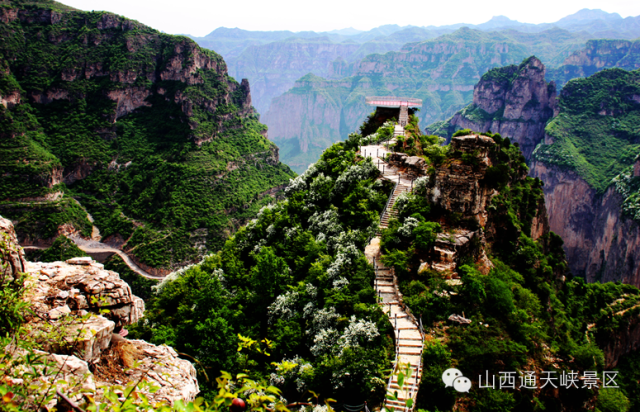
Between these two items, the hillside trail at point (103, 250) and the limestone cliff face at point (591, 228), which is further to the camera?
the limestone cliff face at point (591, 228)

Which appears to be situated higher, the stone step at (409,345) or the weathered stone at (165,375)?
the weathered stone at (165,375)

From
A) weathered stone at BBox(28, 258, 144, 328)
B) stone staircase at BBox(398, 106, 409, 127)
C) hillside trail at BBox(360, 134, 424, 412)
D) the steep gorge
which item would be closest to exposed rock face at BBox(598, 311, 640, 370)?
stone staircase at BBox(398, 106, 409, 127)

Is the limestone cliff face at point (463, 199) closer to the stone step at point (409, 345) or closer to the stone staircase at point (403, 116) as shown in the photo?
the stone step at point (409, 345)

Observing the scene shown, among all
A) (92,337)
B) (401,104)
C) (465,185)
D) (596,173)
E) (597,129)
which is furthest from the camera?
(597,129)

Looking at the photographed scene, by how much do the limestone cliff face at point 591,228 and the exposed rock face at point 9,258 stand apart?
95.6 metres

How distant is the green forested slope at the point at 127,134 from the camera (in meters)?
76.4

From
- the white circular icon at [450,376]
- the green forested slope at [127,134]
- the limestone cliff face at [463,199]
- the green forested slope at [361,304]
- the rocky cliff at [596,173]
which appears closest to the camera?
the white circular icon at [450,376]

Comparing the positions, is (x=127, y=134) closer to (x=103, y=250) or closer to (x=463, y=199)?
(x=103, y=250)

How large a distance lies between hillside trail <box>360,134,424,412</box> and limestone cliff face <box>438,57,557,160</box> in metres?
143

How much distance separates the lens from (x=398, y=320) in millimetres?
16438

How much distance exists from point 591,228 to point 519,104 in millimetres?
68439

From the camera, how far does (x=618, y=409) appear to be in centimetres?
2152

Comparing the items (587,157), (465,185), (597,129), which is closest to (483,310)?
(465,185)

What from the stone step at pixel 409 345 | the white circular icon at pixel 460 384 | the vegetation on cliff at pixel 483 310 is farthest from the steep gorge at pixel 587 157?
the white circular icon at pixel 460 384
